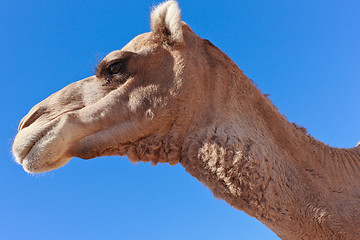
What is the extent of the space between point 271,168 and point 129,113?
5.01 feet

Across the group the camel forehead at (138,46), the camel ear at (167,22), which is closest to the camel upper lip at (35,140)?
the camel forehead at (138,46)

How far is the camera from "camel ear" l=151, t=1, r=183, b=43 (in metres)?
4.29

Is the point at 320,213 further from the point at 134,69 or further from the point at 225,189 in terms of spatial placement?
the point at 134,69

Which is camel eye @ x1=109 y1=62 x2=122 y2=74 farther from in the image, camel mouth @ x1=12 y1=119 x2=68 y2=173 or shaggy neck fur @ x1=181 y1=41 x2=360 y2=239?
shaggy neck fur @ x1=181 y1=41 x2=360 y2=239

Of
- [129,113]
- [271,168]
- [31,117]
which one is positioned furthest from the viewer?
[31,117]

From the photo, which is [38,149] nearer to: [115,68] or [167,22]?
[115,68]

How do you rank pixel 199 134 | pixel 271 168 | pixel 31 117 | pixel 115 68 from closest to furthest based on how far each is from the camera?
pixel 271 168
pixel 199 134
pixel 31 117
pixel 115 68

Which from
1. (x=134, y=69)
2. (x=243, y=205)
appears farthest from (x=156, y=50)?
(x=243, y=205)

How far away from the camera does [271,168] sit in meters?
3.71

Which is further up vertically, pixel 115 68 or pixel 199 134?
pixel 115 68

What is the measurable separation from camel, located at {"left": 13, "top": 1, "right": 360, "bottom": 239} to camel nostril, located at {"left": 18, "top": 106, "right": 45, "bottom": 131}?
0.04ft

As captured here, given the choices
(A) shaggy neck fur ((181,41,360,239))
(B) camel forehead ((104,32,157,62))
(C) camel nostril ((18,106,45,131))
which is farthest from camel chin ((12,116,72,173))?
(A) shaggy neck fur ((181,41,360,239))

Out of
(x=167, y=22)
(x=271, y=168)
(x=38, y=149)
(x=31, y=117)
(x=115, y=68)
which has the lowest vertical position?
(x=271, y=168)

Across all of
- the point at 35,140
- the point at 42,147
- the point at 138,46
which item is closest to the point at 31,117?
the point at 35,140
